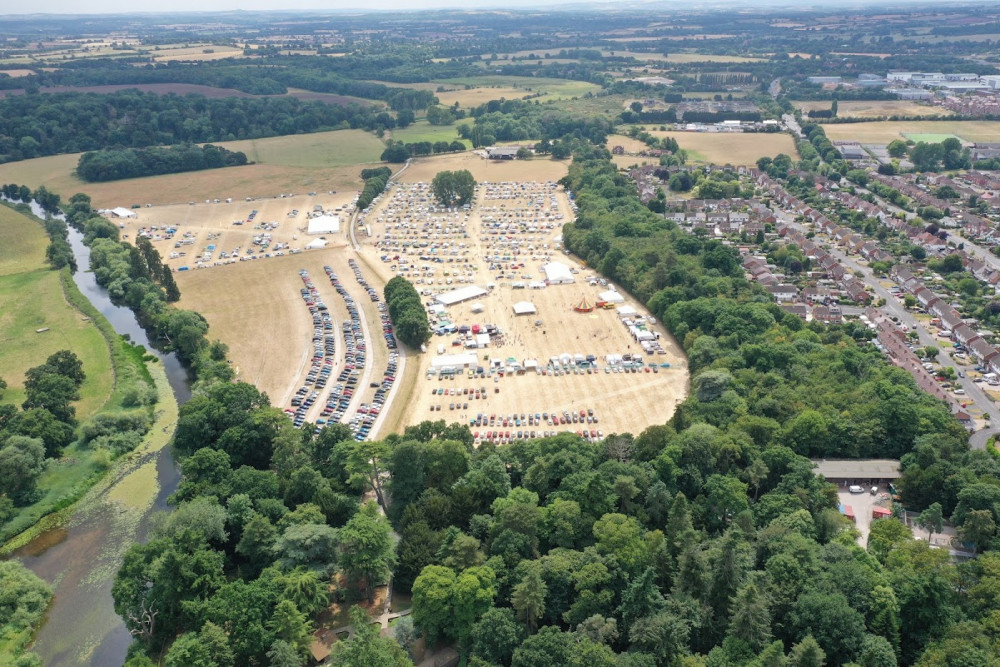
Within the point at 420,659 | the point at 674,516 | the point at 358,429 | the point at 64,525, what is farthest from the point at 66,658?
the point at 674,516

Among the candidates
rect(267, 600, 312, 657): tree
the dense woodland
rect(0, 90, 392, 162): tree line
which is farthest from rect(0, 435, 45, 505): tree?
rect(0, 90, 392, 162): tree line

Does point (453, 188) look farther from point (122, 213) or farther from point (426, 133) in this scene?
point (426, 133)

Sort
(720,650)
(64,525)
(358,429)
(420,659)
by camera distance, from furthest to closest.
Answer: (358,429) < (64,525) < (420,659) < (720,650)

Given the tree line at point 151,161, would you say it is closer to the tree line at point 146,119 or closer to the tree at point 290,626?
the tree line at point 146,119

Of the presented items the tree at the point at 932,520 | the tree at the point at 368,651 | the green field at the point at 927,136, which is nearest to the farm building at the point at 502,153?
the green field at the point at 927,136

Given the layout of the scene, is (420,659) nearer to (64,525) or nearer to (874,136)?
(64,525)

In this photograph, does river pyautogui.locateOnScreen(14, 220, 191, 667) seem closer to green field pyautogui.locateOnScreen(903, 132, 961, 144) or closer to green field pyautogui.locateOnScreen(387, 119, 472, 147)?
→ green field pyautogui.locateOnScreen(387, 119, 472, 147)

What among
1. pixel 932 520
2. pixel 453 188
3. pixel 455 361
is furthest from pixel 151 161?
pixel 932 520
